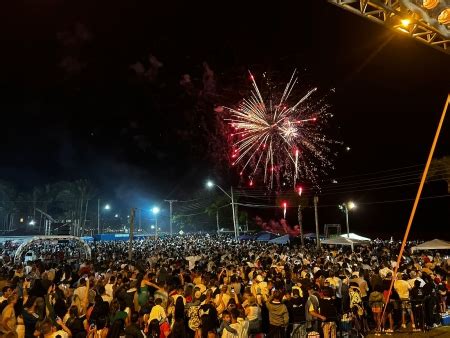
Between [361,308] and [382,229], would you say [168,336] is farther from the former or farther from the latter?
[382,229]

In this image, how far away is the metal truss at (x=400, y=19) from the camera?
5.23 meters

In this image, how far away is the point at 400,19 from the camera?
531cm

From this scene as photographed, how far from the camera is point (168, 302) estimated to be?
8930 mm

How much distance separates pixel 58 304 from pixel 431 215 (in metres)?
40.6

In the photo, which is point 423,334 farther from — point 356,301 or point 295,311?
point 295,311

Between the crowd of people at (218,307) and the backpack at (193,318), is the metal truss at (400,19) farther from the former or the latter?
the backpack at (193,318)

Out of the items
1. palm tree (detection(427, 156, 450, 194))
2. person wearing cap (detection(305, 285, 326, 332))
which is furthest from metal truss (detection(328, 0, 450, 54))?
palm tree (detection(427, 156, 450, 194))

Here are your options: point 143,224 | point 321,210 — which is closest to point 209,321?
point 321,210

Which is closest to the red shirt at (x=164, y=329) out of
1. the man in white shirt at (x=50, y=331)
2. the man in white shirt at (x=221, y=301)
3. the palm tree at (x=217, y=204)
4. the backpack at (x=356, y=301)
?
the man in white shirt at (x=221, y=301)

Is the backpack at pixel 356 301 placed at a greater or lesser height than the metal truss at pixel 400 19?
lesser

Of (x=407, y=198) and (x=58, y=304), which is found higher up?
(x=407, y=198)

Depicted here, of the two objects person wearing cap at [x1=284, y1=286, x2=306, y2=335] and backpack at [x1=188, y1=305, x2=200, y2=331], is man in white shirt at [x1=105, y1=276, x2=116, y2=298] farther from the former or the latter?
person wearing cap at [x1=284, y1=286, x2=306, y2=335]

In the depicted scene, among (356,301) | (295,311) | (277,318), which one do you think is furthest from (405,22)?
(356,301)

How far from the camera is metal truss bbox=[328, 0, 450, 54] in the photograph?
17.1ft
